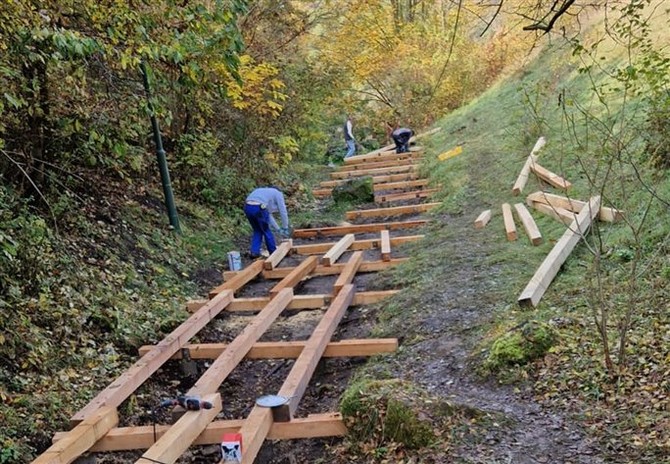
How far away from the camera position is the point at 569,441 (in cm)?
265

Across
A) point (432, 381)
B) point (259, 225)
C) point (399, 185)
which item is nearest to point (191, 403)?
point (432, 381)

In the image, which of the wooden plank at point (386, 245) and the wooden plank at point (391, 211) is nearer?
the wooden plank at point (386, 245)

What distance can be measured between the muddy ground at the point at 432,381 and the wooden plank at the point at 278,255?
631mm

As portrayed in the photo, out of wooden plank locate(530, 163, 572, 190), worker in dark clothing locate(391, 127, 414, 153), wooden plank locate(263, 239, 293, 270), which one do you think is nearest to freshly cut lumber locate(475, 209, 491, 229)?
wooden plank locate(530, 163, 572, 190)

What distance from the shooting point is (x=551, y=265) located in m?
4.64

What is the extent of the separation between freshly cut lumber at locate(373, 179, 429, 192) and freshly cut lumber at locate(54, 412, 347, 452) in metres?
8.22

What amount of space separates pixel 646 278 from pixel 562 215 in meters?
2.04

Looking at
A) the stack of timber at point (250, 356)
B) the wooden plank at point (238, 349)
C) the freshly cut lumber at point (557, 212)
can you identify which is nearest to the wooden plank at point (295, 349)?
the stack of timber at point (250, 356)

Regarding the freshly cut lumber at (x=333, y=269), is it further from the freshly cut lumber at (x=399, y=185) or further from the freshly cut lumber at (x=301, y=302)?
Answer: the freshly cut lumber at (x=399, y=185)

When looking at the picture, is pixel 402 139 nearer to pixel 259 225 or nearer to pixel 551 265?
pixel 259 225

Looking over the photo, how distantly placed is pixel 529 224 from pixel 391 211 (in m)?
3.49

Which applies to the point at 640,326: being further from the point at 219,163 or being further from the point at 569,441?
the point at 219,163

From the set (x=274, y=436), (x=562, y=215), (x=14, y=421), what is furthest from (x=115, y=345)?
(x=562, y=215)

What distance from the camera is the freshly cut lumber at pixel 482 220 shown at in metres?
6.97
